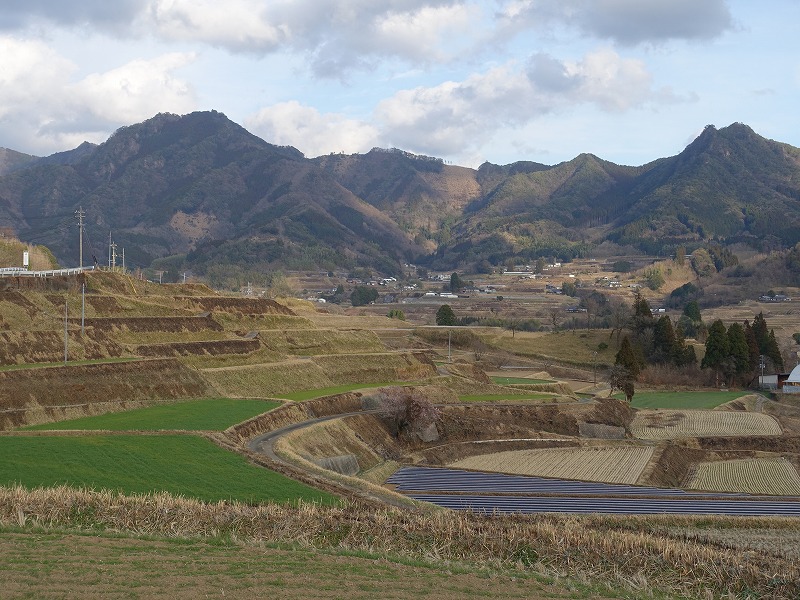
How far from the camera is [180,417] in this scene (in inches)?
1859

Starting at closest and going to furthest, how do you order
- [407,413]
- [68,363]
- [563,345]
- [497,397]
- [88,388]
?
[88,388] < [68,363] < [407,413] < [497,397] < [563,345]

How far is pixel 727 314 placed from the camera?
461 feet

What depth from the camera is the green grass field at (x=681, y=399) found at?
76750 mm

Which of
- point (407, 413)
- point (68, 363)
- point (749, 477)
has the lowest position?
point (749, 477)

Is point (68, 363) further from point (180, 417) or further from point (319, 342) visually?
point (319, 342)

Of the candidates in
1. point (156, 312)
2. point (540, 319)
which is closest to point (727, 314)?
point (540, 319)

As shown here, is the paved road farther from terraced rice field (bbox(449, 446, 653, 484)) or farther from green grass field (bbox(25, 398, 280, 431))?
green grass field (bbox(25, 398, 280, 431))

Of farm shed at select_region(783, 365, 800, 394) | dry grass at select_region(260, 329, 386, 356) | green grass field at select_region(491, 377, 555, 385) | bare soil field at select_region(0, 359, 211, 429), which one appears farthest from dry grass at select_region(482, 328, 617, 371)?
bare soil field at select_region(0, 359, 211, 429)

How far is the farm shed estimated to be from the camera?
84.7 meters

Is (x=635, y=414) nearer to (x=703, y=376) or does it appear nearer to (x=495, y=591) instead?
(x=703, y=376)

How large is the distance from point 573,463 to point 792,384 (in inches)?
1698

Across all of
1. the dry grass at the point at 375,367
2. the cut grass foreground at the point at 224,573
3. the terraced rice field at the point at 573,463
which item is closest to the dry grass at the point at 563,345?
the dry grass at the point at 375,367

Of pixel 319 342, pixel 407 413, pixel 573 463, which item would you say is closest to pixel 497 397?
pixel 319 342

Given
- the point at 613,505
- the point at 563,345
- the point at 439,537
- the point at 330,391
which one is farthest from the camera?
the point at 563,345
